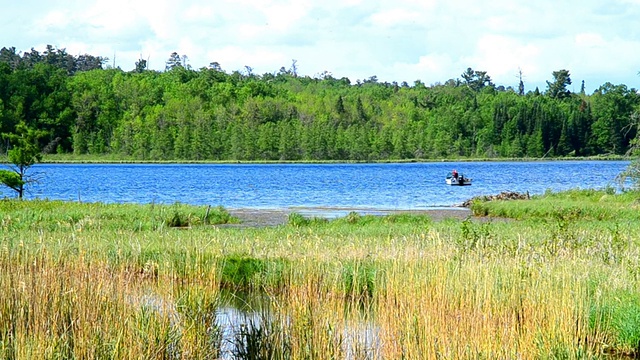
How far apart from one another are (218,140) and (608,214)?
111 meters

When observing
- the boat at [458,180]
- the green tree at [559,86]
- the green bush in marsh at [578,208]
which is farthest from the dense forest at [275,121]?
the green bush in marsh at [578,208]

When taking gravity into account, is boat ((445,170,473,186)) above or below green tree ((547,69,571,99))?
below

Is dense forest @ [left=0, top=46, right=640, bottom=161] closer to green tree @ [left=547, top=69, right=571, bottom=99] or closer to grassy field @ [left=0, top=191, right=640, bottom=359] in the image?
green tree @ [left=547, top=69, right=571, bottom=99]

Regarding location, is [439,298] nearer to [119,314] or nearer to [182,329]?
[182,329]

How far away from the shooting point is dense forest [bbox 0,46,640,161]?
13338 cm

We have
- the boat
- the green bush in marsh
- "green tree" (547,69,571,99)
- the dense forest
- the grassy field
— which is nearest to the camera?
the grassy field

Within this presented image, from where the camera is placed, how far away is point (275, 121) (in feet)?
490

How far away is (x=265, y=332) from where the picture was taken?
944 cm

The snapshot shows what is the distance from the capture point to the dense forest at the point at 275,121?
5251 inches

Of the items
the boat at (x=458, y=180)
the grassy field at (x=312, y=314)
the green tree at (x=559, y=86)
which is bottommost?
the boat at (x=458, y=180)

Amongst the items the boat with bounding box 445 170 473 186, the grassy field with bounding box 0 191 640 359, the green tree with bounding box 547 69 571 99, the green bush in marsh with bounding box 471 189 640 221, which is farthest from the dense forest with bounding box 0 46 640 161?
the grassy field with bounding box 0 191 640 359

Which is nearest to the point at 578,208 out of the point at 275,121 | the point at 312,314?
the point at 312,314

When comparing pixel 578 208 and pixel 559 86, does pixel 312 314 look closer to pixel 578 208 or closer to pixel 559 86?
pixel 578 208

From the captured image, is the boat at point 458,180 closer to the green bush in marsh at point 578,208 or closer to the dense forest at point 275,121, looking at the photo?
the green bush in marsh at point 578,208
